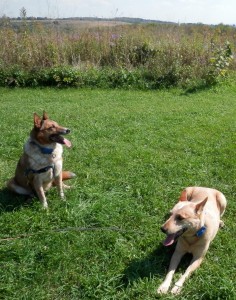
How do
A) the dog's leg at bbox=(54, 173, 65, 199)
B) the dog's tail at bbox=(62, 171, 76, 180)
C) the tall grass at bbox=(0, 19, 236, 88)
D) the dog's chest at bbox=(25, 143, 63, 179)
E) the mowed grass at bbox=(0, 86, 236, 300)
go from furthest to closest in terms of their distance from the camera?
the tall grass at bbox=(0, 19, 236, 88) → the dog's tail at bbox=(62, 171, 76, 180) → the dog's leg at bbox=(54, 173, 65, 199) → the dog's chest at bbox=(25, 143, 63, 179) → the mowed grass at bbox=(0, 86, 236, 300)

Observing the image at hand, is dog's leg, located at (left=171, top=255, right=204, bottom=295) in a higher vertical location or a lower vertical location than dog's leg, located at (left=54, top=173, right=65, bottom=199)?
lower

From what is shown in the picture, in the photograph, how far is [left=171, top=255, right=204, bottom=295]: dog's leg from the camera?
2.96 meters

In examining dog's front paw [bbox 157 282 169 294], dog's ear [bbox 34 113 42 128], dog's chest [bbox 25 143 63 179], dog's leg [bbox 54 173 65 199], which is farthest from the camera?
dog's leg [bbox 54 173 65 199]

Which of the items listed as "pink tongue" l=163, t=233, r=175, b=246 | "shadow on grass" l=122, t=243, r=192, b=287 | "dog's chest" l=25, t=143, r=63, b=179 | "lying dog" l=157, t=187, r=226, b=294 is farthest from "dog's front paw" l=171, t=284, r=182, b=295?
"dog's chest" l=25, t=143, r=63, b=179

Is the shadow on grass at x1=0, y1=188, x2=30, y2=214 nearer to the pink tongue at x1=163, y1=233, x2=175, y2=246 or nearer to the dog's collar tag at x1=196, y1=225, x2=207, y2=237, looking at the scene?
the pink tongue at x1=163, y1=233, x2=175, y2=246

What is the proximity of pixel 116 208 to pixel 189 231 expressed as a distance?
1.17 metres

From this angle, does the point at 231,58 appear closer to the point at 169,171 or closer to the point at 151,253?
the point at 169,171

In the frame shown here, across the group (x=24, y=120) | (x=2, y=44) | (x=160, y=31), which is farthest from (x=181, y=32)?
(x=24, y=120)

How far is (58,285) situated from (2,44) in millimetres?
10316

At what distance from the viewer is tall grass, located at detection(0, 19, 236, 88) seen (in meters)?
10.7

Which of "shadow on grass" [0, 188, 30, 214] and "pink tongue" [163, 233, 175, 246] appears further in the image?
"shadow on grass" [0, 188, 30, 214]

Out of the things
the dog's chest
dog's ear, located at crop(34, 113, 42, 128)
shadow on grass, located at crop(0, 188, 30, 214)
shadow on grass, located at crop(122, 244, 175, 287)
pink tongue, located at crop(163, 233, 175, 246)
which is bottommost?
shadow on grass, located at crop(122, 244, 175, 287)

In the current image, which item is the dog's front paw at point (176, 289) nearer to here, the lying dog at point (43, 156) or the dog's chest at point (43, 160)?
the lying dog at point (43, 156)

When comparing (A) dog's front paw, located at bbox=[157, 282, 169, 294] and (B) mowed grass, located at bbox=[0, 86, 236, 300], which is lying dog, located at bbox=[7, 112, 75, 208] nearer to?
(B) mowed grass, located at bbox=[0, 86, 236, 300]
